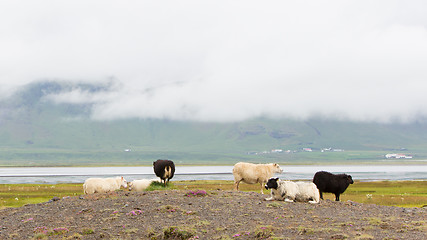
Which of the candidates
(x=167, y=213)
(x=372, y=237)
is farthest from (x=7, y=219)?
(x=372, y=237)

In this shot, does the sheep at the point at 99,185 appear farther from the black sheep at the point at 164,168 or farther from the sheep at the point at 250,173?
the sheep at the point at 250,173

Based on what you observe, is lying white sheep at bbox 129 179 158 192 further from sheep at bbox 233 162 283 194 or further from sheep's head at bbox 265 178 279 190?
sheep's head at bbox 265 178 279 190

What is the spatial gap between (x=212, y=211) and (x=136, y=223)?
13.1 ft

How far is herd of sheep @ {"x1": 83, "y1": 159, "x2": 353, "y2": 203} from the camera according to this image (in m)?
25.4

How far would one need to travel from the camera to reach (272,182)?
25000 mm

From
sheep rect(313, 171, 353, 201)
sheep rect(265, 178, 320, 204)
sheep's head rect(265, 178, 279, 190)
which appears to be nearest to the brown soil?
sheep rect(265, 178, 320, 204)

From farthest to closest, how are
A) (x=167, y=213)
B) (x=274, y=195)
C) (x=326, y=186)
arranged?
1. (x=326, y=186)
2. (x=274, y=195)
3. (x=167, y=213)

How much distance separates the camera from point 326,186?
29031mm

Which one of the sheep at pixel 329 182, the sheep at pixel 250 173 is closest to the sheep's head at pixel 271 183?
the sheep at pixel 329 182

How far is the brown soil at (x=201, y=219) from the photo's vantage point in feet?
60.7

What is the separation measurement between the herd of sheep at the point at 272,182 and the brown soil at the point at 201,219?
100 centimetres

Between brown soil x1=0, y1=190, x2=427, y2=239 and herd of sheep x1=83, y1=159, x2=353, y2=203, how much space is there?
39.4 inches

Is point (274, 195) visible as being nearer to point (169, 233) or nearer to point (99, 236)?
point (169, 233)

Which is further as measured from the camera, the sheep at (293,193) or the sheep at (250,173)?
the sheep at (250,173)
